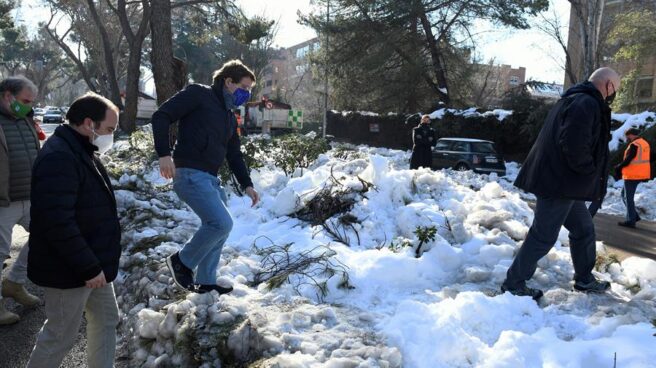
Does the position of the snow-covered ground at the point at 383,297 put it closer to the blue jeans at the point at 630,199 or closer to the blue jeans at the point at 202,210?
the blue jeans at the point at 202,210

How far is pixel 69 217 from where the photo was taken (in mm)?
2645

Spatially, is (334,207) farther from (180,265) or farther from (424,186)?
(180,265)

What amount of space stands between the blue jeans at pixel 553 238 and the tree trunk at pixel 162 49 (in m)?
10.6

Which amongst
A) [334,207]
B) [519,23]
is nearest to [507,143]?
[519,23]

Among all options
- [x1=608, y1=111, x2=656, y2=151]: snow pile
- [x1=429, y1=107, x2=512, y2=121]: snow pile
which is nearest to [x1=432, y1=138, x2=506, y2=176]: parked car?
[x1=608, y1=111, x2=656, y2=151]: snow pile

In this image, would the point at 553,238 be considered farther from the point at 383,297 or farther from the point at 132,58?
the point at 132,58

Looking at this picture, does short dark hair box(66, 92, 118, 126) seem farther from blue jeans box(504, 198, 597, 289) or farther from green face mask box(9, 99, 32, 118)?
blue jeans box(504, 198, 597, 289)

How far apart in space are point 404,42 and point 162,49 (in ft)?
54.8

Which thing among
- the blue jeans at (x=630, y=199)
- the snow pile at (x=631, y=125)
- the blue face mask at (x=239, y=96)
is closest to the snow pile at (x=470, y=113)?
the snow pile at (x=631, y=125)

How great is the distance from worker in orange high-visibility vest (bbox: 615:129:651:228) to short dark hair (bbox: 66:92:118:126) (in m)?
8.80

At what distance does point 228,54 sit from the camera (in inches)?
2157

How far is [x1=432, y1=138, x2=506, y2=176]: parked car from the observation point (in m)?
16.9

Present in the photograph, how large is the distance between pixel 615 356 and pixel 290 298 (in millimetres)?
2213

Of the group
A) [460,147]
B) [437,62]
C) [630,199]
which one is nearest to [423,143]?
[460,147]
